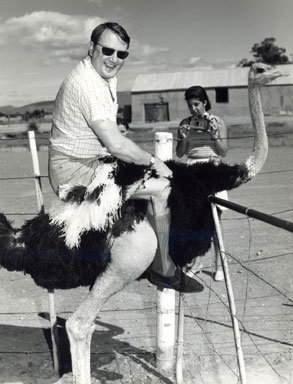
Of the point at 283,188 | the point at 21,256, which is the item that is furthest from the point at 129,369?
the point at 283,188

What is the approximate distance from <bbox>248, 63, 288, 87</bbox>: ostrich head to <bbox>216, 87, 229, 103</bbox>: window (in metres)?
30.6

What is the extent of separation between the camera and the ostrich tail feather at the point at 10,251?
298cm

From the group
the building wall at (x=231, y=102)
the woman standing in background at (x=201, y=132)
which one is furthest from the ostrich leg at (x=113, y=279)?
the building wall at (x=231, y=102)

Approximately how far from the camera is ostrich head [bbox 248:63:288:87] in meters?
3.28

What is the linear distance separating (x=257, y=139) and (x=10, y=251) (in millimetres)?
1448

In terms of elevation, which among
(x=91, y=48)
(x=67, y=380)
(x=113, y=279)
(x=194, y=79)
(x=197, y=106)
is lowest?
(x=67, y=380)

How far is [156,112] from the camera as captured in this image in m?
32.9

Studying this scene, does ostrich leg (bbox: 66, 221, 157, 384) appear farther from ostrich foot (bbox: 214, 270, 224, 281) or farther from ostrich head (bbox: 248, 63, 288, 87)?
ostrich foot (bbox: 214, 270, 224, 281)

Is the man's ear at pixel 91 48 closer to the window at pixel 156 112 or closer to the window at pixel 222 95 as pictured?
the window at pixel 156 112

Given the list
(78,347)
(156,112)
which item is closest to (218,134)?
(78,347)

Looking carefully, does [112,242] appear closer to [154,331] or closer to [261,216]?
[261,216]

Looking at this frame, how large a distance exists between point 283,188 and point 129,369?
686 centimetres

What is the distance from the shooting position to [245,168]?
300 cm

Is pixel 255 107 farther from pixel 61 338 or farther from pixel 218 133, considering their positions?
pixel 61 338
